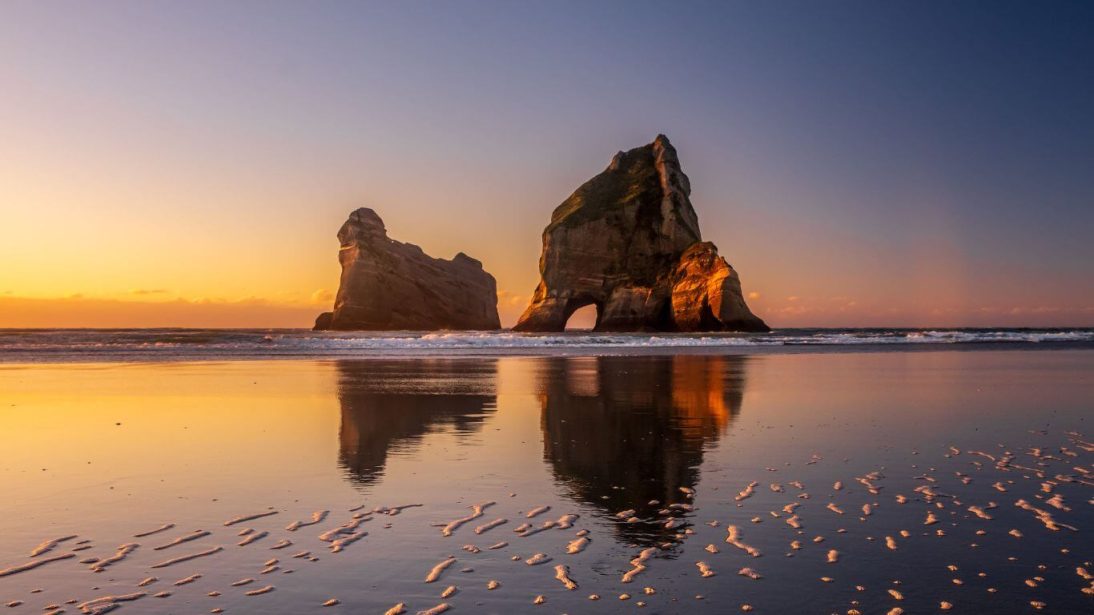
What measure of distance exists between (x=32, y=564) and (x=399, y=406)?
10145 millimetres

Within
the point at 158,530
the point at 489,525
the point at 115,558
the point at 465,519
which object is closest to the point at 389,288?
the point at 158,530

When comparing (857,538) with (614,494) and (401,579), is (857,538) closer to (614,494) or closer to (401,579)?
(614,494)

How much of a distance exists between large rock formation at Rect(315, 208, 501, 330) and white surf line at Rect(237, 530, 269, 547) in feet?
389

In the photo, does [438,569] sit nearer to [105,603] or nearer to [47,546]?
[105,603]

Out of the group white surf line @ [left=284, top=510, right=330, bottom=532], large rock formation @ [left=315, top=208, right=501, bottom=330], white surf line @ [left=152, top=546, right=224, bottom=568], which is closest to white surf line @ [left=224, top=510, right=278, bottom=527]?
white surf line @ [left=284, top=510, right=330, bottom=532]

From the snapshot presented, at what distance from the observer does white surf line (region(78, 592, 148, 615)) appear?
4738 millimetres

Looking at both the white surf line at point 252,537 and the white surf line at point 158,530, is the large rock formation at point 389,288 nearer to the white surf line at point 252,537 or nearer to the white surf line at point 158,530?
the white surf line at point 158,530

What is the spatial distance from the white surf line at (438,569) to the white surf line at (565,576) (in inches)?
32.7

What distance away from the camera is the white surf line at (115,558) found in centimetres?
555

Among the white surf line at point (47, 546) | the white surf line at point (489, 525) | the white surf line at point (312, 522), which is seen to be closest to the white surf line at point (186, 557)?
the white surf line at point (312, 522)

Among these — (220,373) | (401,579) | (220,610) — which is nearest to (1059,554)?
(401,579)

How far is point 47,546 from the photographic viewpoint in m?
6.08

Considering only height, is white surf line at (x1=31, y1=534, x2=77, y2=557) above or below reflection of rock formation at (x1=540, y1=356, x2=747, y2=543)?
below

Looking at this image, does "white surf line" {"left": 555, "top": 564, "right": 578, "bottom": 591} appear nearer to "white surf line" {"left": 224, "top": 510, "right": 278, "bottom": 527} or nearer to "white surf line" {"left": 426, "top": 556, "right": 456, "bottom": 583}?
"white surf line" {"left": 426, "top": 556, "right": 456, "bottom": 583}
